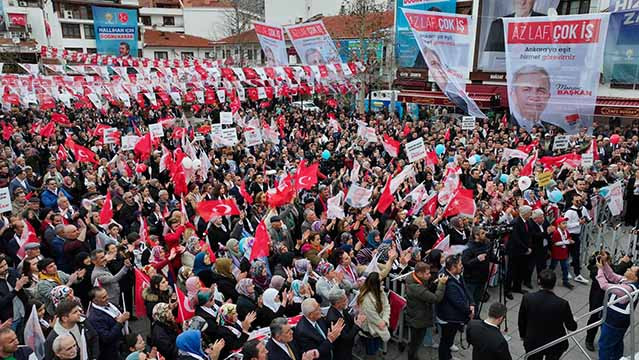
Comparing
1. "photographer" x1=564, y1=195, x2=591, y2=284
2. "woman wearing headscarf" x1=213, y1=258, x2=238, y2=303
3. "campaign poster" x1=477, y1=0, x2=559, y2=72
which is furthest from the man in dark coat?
"campaign poster" x1=477, y1=0, x2=559, y2=72

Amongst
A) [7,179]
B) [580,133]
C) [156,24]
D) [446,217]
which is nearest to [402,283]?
[446,217]

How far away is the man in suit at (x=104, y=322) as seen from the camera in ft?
16.4

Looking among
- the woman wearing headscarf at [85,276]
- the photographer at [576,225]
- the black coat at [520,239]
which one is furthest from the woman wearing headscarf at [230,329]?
the photographer at [576,225]

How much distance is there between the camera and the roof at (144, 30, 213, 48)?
6431cm

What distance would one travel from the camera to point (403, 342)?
670 centimetres

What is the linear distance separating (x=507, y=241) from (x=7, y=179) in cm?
1040

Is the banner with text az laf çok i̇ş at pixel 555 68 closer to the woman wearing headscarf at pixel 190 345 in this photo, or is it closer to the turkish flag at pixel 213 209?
the turkish flag at pixel 213 209

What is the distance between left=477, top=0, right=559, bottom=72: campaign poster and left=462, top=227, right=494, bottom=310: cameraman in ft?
69.5

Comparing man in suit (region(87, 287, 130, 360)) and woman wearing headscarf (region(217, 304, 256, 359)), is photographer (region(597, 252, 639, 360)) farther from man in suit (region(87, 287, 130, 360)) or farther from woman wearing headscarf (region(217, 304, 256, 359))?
man in suit (region(87, 287, 130, 360))

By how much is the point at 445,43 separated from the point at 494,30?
599 centimetres

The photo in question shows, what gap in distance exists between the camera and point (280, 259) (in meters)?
6.66

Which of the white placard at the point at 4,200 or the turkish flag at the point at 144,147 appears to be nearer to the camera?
the white placard at the point at 4,200

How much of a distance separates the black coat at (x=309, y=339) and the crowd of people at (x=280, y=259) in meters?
0.02

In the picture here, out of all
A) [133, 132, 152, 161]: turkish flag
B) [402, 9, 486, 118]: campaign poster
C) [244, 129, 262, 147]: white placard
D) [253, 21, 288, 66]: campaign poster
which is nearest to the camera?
[133, 132, 152, 161]: turkish flag
